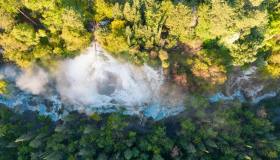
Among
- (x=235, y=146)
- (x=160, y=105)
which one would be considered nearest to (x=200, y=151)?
(x=235, y=146)

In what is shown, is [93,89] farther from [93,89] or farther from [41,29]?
[41,29]

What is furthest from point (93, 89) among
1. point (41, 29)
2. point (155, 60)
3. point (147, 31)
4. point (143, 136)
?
point (147, 31)

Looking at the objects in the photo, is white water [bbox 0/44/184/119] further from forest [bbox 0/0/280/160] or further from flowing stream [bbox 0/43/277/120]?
forest [bbox 0/0/280/160]

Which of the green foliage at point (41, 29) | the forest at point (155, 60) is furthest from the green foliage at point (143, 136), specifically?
the green foliage at point (41, 29)

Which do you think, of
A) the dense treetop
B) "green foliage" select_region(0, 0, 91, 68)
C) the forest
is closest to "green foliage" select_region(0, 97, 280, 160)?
the forest

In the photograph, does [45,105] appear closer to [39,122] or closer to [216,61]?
[39,122]
